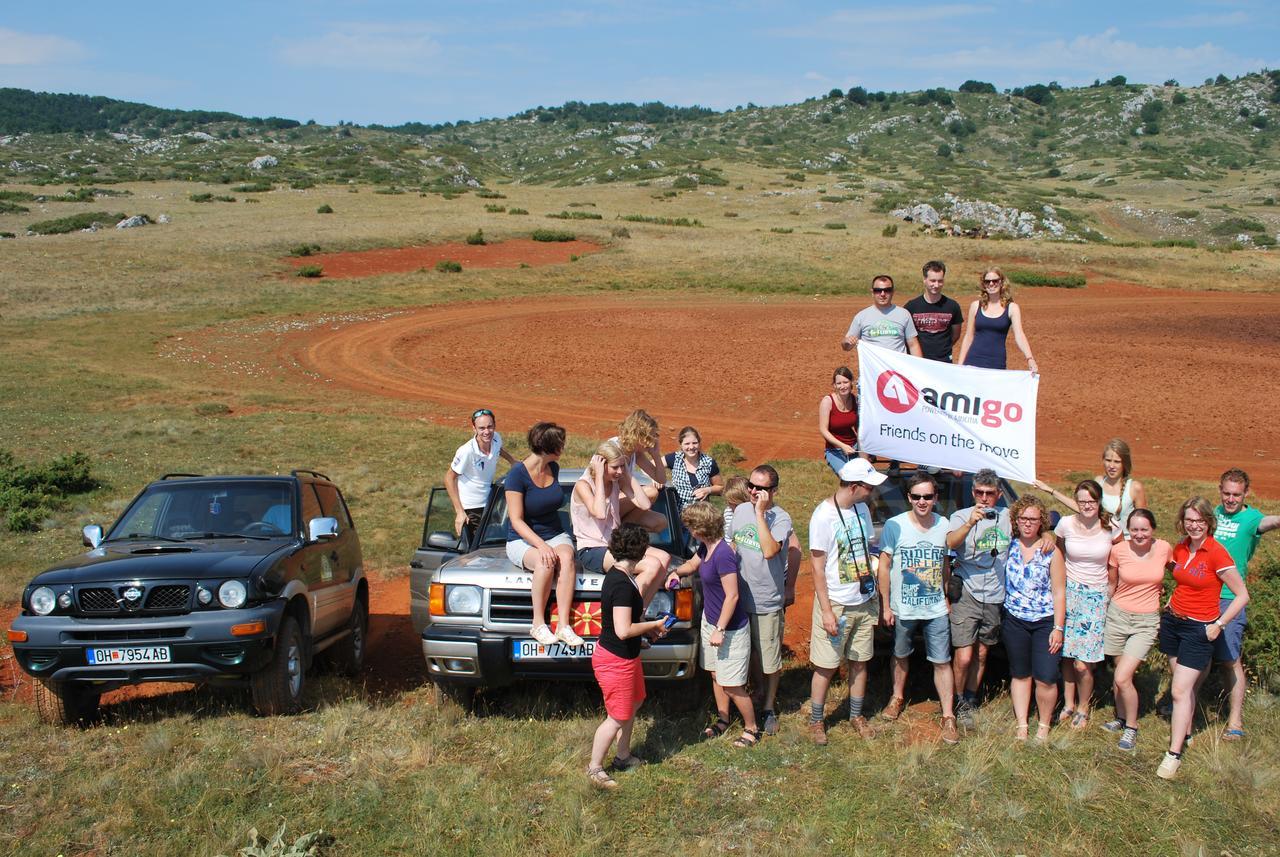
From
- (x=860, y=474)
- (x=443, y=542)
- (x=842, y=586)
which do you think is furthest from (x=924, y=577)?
(x=443, y=542)

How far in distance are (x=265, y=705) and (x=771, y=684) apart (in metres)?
3.39

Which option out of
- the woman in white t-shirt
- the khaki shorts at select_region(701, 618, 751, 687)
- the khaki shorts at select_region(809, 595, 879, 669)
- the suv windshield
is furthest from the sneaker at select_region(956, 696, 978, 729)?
the suv windshield

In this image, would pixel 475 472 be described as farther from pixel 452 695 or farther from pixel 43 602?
pixel 43 602

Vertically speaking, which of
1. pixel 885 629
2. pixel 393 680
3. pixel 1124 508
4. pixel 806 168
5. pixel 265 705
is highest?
pixel 806 168

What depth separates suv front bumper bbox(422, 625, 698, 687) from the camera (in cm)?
650

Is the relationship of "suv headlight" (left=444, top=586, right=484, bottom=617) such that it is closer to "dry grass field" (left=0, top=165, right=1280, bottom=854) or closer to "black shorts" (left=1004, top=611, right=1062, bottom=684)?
"dry grass field" (left=0, top=165, right=1280, bottom=854)

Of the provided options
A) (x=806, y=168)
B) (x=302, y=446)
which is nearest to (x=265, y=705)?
(x=302, y=446)

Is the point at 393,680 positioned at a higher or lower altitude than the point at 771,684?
lower

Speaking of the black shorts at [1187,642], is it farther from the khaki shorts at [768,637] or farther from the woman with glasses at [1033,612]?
the khaki shorts at [768,637]

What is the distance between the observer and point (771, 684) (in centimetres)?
685

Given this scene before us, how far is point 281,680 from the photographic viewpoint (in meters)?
6.89

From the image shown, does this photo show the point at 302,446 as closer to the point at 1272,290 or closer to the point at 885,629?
the point at 885,629

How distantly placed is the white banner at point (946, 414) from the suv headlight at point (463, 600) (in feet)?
11.7

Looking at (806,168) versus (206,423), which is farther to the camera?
(806,168)
